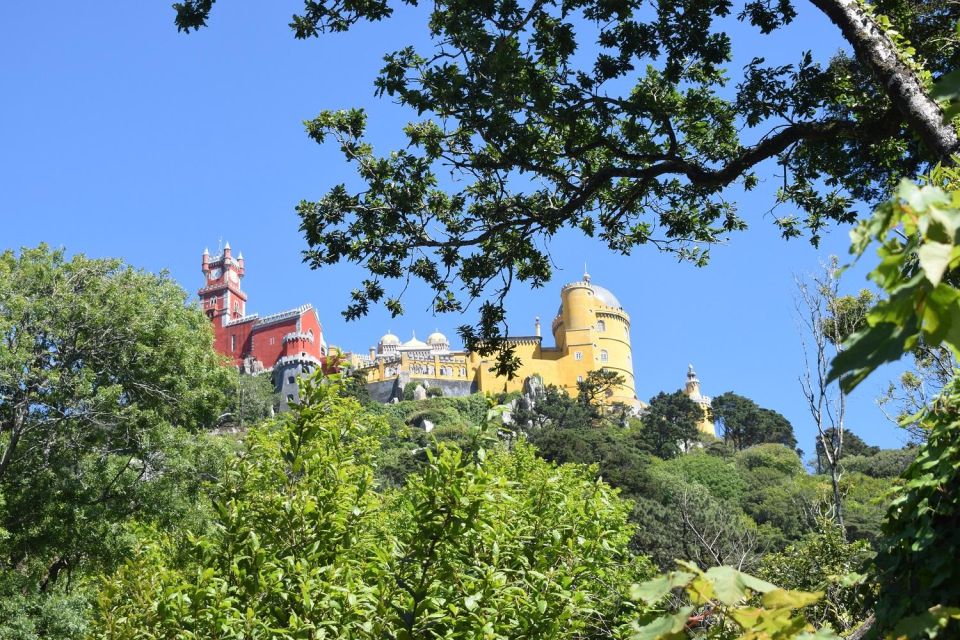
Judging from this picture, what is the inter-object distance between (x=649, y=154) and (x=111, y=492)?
13280 mm

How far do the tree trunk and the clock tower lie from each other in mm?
73091

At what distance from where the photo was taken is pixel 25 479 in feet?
51.9

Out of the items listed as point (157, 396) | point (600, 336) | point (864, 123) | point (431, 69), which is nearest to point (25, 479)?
point (157, 396)

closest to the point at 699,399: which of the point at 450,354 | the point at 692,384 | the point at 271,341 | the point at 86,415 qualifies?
the point at 692,384

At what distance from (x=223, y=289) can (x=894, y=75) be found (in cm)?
7716

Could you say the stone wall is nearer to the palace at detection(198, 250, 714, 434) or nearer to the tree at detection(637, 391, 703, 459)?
the palace at detection(198, 250, 714, 434)

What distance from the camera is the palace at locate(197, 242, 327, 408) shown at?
65688 millimetres

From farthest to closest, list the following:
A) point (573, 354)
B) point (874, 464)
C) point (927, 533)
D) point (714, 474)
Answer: point (573, 354), point (874, 464), point (714, 474), point (927, 533)

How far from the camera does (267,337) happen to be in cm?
6919

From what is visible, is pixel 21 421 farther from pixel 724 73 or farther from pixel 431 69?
pixel 724 73

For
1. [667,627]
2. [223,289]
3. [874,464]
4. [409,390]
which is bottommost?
[667,627]

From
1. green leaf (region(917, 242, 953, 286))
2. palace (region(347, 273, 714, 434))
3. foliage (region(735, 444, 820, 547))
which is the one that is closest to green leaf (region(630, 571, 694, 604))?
green leaf (region(917, 242, 953, 286))

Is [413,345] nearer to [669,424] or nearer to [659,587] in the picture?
[669,424]

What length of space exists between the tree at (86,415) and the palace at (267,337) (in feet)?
142
